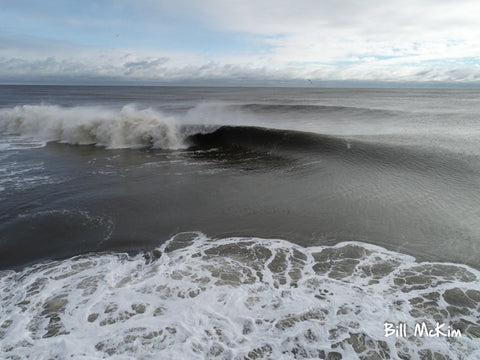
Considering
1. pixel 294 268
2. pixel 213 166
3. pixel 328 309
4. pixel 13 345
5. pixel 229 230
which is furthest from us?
pixel 213 166

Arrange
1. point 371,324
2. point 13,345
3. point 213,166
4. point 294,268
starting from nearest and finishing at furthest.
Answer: point 13,345 < point 371,324 < point 294,268 < point 213,166

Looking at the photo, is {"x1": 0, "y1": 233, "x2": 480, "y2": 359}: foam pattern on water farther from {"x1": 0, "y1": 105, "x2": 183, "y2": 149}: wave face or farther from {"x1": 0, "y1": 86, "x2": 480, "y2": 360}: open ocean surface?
{"x1": 0, "y1": 105, "x2": 183, "y2": 149}: wave face

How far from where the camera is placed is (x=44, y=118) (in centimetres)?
1831

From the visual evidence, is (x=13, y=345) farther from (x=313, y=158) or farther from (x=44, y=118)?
(x=44, y=118)

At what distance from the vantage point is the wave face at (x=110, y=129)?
1451 cm

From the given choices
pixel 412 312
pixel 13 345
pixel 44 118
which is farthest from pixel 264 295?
pixel 44 118

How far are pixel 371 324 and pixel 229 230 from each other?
10.8ft
